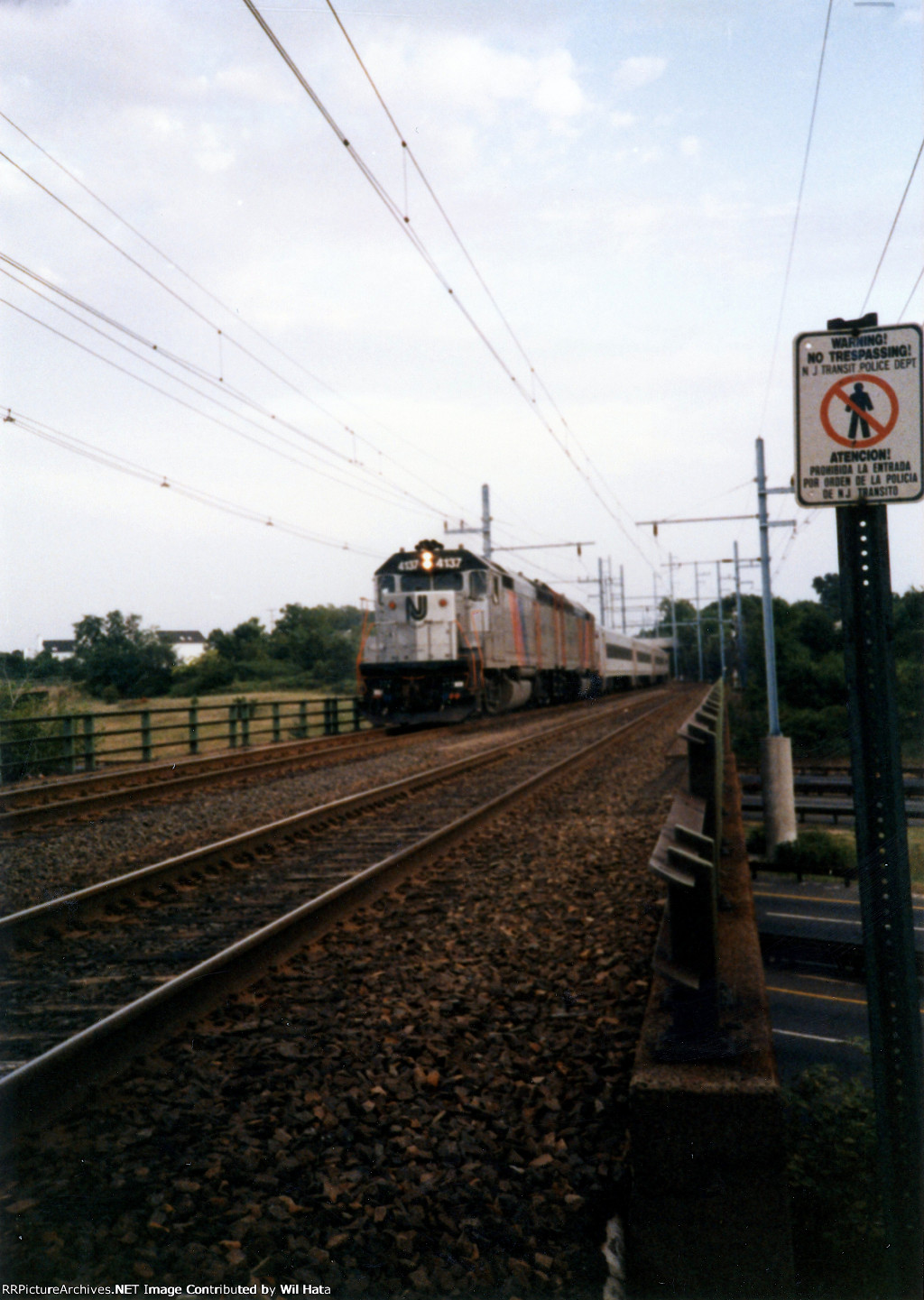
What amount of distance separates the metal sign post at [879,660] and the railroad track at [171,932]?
267 cm

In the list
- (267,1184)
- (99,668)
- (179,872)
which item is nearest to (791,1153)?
(267,1184)

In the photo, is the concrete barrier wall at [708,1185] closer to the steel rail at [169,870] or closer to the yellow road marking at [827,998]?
the steel rail at [169,870]

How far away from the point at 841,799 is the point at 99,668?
21.3 meters

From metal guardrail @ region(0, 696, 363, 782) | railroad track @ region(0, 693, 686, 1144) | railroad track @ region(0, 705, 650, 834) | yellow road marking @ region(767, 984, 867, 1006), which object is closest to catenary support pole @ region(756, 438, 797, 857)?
railroad track @ region(0, 705, 650, 834)

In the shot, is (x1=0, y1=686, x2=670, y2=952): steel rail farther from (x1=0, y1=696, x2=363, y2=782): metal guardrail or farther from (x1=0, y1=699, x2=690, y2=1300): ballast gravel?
(x1=0, y1=696, x2=363, y2=782): metal guardrail

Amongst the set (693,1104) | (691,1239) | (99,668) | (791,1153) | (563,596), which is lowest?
(791,1153)

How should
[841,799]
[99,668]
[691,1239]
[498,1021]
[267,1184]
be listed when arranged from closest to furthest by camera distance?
1. [691,1239]
2. [267,1184]
3. [498,1021]
4. [99,668]
5. [841,799]

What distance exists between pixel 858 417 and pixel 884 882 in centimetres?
125

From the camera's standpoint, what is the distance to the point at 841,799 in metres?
26.4

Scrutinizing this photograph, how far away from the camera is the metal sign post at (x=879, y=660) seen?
7.73ft

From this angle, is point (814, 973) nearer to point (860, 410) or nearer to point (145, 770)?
point (145, 770)

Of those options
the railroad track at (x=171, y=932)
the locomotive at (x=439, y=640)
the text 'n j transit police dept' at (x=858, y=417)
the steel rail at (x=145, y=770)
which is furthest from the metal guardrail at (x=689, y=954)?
the locomotive at (x=439, y=640)

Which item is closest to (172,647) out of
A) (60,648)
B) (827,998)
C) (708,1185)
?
(60,648)

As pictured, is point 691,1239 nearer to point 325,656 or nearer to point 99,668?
point 99,668
